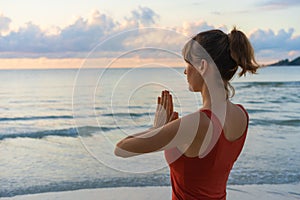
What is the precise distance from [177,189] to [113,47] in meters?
0.47

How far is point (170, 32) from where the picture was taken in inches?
58.8

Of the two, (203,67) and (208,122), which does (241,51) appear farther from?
(208,122)

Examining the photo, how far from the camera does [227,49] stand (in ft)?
4.49

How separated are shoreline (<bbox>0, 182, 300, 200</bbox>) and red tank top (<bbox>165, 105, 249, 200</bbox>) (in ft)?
10.1

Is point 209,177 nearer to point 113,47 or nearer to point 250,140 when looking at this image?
point 113,47

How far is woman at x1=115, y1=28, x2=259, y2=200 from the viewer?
129 centimetres

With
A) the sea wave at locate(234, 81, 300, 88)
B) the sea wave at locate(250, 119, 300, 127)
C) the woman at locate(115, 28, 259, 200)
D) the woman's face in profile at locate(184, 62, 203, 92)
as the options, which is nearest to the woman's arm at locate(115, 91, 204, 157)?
the woman at locate(115, 28, 259, 200)

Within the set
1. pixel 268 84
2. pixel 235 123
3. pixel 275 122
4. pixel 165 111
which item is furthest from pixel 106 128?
pixel 268 84

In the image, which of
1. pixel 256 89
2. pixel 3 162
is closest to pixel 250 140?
pixel 3 162

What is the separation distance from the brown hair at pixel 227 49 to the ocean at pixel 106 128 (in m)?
0.19

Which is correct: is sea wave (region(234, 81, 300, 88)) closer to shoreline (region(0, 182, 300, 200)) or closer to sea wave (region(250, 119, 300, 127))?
sea wave (region(250, 119, 300, 127))

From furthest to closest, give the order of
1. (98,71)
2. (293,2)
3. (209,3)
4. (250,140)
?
1. (293,2)
2. (209,3)
3. (250,140)
4. (98,71)

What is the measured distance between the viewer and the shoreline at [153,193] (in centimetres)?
453

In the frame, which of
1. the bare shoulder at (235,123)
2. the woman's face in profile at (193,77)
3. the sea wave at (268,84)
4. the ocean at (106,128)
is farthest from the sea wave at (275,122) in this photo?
the woman's face in profile at (193,77)
